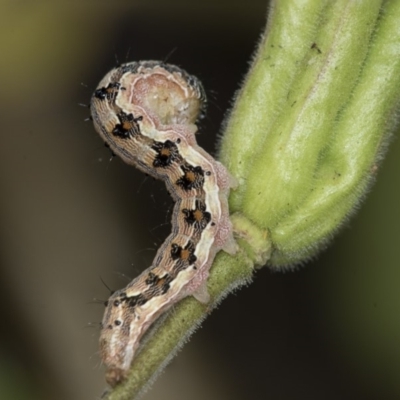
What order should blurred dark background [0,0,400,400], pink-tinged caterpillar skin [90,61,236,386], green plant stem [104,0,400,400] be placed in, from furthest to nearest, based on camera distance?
1. blurred dark background [0,0,400,400]
2. pink-tinged caterpillar skin [90,61,236,386]
3. green plant stem [104,0,400,400]

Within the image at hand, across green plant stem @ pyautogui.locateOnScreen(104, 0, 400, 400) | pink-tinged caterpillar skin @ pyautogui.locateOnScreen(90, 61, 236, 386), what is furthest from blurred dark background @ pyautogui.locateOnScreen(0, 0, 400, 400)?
green plant stem @ pyautogui.locateOnScreen(104, 0, 400, 400)

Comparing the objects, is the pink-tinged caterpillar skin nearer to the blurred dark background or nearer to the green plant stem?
the green plant stem

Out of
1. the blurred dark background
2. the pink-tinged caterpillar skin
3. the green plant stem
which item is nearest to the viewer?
the green plant stem

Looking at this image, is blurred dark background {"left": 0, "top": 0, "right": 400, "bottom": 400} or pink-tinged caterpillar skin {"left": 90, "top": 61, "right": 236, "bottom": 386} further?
blurred dark background {"left": 0, "top": 0, "right": 400, "bottom": 400}

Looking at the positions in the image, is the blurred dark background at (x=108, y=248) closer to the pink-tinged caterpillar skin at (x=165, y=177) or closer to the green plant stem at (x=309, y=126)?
the pink-tinged caterpillar skin at (x=165, y=177)

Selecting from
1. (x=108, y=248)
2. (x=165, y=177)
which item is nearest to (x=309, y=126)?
(x=165, y=177)
